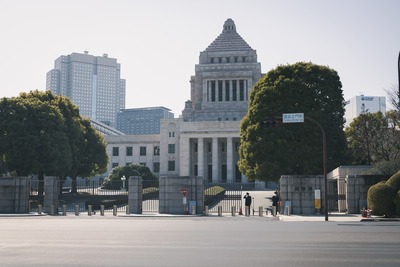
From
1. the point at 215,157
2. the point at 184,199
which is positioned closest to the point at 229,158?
the point at 215,157

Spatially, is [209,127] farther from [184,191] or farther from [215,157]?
[184,191]

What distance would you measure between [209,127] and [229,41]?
35.8 meters

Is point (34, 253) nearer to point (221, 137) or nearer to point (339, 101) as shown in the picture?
point (339, 101)

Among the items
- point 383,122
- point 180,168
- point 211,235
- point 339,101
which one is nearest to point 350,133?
point 383,122

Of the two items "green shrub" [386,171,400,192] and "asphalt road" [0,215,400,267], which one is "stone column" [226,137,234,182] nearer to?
"green shrub" [386,171,400,192]

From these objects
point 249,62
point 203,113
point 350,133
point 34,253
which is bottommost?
point 34,253

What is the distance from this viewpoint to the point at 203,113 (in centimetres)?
11306

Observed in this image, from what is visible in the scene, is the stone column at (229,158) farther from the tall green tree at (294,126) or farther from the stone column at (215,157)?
the tall green tree at (294,126)

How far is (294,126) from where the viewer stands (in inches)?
1874

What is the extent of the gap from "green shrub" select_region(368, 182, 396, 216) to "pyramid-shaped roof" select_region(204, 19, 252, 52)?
302ft

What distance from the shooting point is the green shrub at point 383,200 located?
30734mm

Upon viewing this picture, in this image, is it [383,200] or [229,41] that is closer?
[383,200]

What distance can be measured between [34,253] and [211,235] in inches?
290

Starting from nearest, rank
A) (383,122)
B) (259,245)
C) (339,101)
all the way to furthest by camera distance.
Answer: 1. (259,245)
2. (339,101)
3. (383,122)
